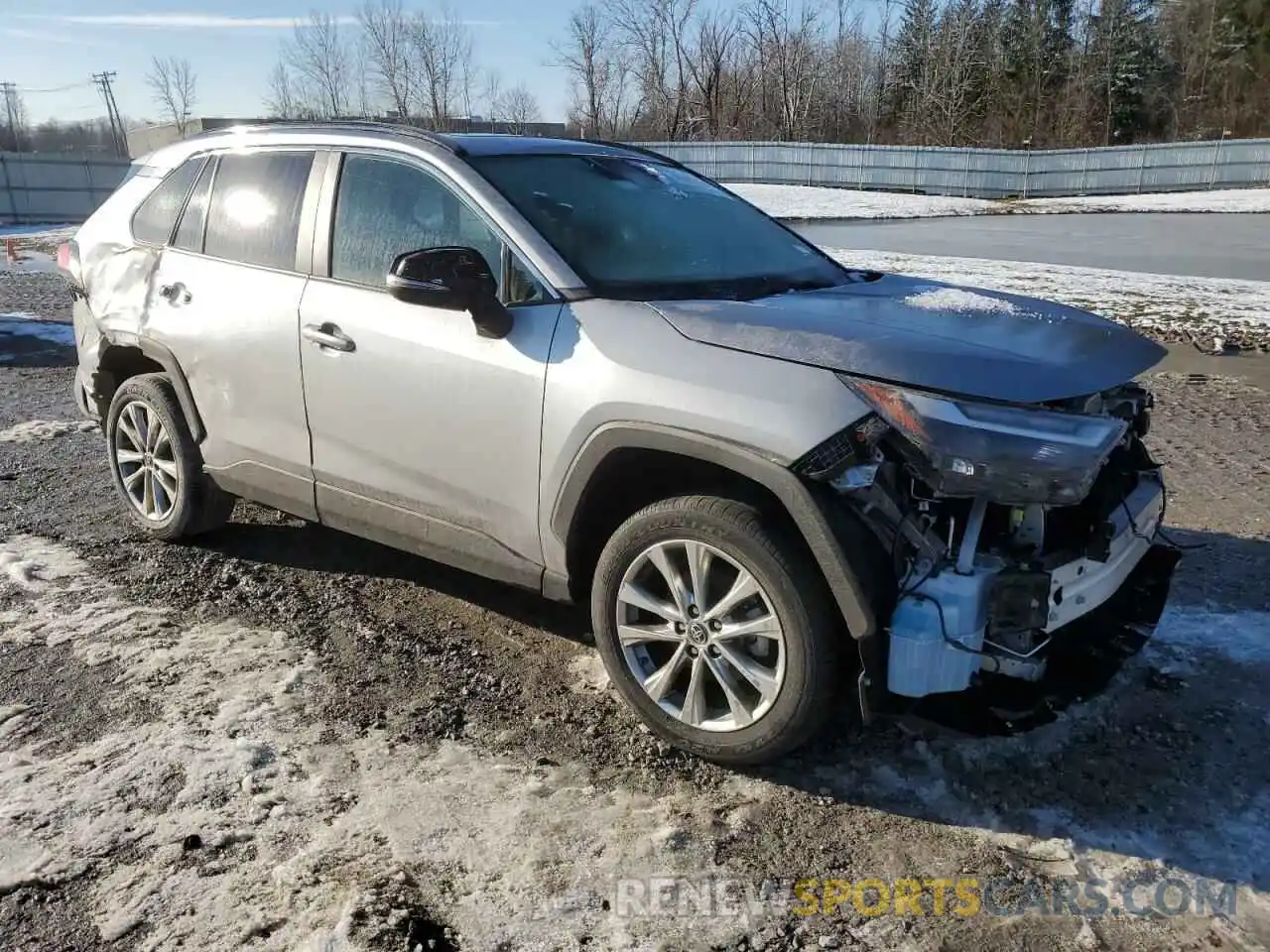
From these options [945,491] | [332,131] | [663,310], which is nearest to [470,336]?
[663,310]

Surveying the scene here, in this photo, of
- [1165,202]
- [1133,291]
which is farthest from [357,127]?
[1165,202]

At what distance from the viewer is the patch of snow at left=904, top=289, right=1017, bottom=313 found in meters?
3.35

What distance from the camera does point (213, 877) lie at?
2535 millimetres

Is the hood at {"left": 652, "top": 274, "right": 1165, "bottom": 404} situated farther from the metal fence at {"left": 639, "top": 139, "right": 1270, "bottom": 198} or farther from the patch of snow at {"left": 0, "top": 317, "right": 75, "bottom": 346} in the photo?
the metal fence at {"left": 639, "top": 139, "right": 1270, "bottom": 198}

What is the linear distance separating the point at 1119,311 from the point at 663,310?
9387mm

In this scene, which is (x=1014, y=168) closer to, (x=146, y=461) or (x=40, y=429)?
(x=40, y=429)

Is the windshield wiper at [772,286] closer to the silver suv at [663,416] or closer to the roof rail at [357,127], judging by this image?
the silver suv at [663,416]

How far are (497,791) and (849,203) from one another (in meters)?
29.7

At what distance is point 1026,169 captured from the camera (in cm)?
3506

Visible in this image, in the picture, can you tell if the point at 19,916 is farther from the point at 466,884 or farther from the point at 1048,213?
the point at 1048,213

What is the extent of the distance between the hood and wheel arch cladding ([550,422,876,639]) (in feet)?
0.98

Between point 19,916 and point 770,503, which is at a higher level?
point 770,503

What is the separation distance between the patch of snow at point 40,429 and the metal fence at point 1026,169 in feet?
101

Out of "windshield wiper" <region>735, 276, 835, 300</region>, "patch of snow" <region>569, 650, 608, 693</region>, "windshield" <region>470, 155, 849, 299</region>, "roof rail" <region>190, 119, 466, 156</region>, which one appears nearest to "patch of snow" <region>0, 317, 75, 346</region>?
"roof rail" <region>190, 119, 466, 156</region>
